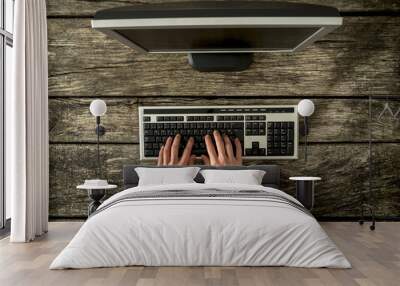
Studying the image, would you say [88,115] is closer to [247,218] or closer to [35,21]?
[35,21]

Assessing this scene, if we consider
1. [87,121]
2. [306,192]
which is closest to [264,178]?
[306,192]

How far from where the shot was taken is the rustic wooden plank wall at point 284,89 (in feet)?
19.5

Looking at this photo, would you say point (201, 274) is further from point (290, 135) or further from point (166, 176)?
point (290, 135)

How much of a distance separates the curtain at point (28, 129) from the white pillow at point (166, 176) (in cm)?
91

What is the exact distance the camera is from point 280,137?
5.91 m

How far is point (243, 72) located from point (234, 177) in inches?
46.7

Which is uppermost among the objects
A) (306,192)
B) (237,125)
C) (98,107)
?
(98,107)

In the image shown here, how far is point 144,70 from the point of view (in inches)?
235

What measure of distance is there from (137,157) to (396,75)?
8.96 feet

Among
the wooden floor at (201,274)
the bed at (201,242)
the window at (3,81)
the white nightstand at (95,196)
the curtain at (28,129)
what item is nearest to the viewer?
the wooden floor at (201,274)

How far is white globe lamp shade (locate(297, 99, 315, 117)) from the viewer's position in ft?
18.6

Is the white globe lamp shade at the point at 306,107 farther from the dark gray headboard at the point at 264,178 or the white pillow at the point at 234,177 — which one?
the white pillow at the point at 234,177

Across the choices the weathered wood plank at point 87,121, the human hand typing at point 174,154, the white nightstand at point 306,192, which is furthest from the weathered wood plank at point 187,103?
the white nightstand at point 306,192

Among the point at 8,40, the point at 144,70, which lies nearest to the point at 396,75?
the point at 144,70
